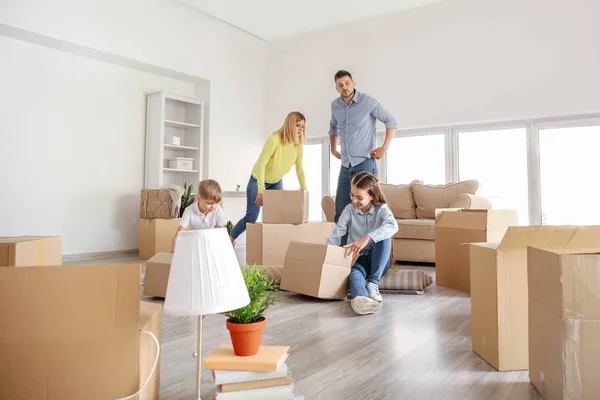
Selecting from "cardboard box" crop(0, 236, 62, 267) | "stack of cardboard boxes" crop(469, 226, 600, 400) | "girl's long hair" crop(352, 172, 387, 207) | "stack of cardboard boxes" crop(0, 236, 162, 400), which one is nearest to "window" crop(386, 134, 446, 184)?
"girl's long hair" crop(352, 172, 387, 207)

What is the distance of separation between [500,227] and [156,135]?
153 inches

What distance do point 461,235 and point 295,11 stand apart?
3.93m

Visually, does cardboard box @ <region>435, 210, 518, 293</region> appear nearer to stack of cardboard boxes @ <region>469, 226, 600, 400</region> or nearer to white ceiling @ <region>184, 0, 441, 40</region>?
stack of cardboard boxes @ <region>469, 226, 600, 400</region>

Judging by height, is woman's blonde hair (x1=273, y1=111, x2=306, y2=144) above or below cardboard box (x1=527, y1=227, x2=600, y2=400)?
above

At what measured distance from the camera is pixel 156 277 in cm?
242

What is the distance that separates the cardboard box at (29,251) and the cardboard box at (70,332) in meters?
0.48

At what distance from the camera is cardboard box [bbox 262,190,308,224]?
3.29 metres

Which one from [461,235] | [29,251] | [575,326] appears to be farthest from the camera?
[461,235]

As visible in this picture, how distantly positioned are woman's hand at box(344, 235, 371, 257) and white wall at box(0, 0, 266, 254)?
11.0ft

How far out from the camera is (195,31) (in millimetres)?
5480

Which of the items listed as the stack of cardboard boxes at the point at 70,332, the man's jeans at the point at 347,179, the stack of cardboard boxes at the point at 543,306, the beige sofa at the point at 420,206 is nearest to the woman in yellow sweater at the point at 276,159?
the man's jeans at the point at 347,179

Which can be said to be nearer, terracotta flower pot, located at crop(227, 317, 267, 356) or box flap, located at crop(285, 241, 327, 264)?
terracotta flower pot, located at crop(227, 317, 267, 356)

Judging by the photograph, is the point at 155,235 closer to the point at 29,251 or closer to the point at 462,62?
the point at 29,251

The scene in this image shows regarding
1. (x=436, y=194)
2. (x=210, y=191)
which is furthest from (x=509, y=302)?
(x=436, y=194)
